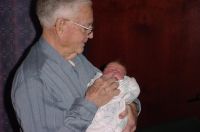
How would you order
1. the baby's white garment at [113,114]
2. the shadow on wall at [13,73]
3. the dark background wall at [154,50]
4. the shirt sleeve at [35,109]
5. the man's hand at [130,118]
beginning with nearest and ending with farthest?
the shirt sleeve at [35,109]
the baby's white garment at [113,114]
the man's hand at [130,118]
the shadow on wall at [13,73]
the dark background wall at [154,50]

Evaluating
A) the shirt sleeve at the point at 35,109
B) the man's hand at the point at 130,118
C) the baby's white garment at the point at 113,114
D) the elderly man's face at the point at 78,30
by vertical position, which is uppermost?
the elderly man's face at the point at 78,30

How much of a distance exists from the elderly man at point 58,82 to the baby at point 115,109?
0.25ft

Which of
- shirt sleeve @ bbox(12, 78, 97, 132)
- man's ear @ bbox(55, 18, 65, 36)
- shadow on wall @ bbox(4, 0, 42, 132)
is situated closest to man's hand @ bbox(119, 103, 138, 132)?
shirt sleeve @ bbox(12, 78, 97, 132)

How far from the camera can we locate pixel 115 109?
5.31 ft

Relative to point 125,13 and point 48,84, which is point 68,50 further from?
point 125,13

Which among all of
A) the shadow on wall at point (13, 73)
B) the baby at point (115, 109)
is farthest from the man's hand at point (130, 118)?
the shadow on wall at point (13, 73)

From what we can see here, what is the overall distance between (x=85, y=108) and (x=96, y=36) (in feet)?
4.14

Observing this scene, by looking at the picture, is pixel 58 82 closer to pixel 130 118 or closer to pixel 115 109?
pixel 115 109

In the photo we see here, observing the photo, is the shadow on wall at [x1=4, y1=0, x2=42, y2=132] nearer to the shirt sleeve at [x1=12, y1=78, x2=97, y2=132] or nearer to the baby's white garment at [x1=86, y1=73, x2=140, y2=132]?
the baby's white garment at [x1=86, y1=73, x2=140, y2=132]

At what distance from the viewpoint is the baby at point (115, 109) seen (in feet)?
5.13

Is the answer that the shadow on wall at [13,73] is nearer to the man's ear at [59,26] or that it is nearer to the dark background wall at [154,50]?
the dark background wall at [154,50]

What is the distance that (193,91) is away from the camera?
2973mm

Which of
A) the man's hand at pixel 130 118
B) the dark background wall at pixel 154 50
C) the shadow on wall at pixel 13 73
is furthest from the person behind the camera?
the dark background wall at pixel 154 50

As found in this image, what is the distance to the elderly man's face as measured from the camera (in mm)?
1485
